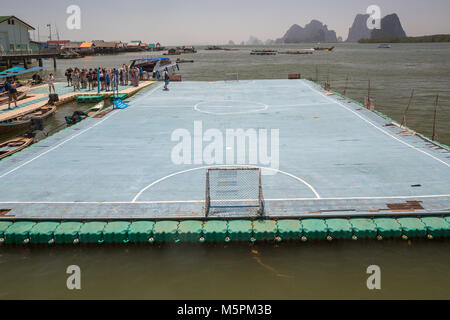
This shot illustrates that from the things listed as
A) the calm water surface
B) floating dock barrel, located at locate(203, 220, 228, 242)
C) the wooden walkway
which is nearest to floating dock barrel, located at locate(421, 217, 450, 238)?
the calm water surface

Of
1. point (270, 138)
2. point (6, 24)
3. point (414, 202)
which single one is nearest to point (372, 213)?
point (414, 202)

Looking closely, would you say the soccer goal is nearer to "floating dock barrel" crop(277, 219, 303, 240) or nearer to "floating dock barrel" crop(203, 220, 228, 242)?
"floating dock barrel" crop(203, 220, 228, 242)

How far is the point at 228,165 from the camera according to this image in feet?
67.4

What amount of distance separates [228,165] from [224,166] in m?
0.29

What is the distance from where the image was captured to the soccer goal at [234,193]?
1550cm

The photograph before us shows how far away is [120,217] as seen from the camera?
1502 cm

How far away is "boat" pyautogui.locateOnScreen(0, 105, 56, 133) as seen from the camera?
32000 mm

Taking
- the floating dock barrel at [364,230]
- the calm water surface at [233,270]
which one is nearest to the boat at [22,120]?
the calm water surface at [233,270]

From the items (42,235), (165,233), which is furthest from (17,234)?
(165,233)

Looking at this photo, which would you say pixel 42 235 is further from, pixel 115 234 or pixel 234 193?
pixel 234 193
